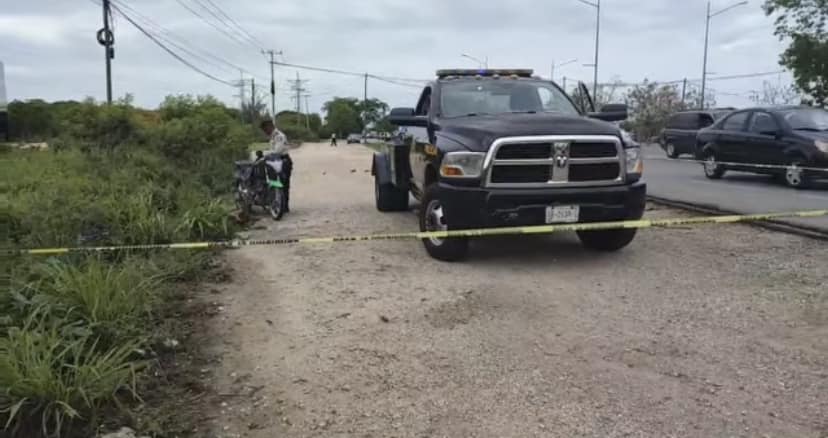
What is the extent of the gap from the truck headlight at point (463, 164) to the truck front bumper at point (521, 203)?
0.40 feet

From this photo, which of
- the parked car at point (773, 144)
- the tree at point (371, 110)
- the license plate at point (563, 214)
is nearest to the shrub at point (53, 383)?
the license plate at point (563, 214)

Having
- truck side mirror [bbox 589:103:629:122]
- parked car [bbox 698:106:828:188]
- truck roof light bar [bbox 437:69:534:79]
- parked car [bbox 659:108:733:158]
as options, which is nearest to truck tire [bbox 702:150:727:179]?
parked car [bbox 698:106:828:188]

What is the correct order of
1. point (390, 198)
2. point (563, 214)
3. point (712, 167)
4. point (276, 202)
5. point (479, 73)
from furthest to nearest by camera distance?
point (712, 167)
point (390, 198)
point (276, 202)
point (479, 73)
point (563, 214)

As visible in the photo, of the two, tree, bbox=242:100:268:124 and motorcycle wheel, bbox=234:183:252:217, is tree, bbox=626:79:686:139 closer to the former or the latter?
tree, bbox=242:100:268:124

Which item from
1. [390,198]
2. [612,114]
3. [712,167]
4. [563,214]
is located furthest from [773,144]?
[563,214]

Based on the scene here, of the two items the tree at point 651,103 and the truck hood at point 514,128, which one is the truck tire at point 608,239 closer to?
the truck hood at point 514,128

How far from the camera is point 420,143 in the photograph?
27.4 feet

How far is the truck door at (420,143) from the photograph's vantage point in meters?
8.08

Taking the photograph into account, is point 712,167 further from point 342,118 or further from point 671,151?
point 342,118

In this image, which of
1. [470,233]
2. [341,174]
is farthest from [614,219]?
[341,174]

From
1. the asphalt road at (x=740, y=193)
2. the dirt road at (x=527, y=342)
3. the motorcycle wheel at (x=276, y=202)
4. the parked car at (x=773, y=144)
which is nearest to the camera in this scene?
the dirt road at (x=527, y=342)

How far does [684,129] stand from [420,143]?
59.7 feet

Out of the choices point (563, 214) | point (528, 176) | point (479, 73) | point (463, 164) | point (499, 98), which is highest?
point (479, 73)

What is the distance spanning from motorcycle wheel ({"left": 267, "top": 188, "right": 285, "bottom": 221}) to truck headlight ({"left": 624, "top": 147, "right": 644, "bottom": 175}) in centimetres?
562
